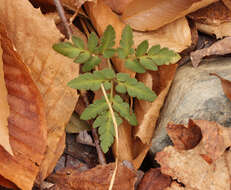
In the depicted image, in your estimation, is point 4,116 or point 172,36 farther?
point 172,36

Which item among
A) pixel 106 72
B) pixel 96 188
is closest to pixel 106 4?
pixel 106 72

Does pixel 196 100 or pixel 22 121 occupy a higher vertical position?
pixel 22 121

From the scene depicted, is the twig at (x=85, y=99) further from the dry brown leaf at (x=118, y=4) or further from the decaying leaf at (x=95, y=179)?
the dry brown leaf at (x=118, y=4)

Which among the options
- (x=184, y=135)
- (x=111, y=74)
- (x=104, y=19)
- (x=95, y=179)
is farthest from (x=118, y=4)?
(x=95, y=179)

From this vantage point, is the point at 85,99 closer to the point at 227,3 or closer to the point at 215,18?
the point at 215,18

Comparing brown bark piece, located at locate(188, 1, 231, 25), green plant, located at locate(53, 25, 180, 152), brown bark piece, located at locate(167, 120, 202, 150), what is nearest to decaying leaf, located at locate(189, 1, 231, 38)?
brown bark piece, located at locate(188, 1, 231, 25)

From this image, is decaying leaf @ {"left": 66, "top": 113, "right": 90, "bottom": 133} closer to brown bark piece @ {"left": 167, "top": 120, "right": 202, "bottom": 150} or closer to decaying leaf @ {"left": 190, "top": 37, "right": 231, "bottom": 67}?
brown bark piece @ {"left": 167, "top": 120, "right": 202, "bottom": 150}
